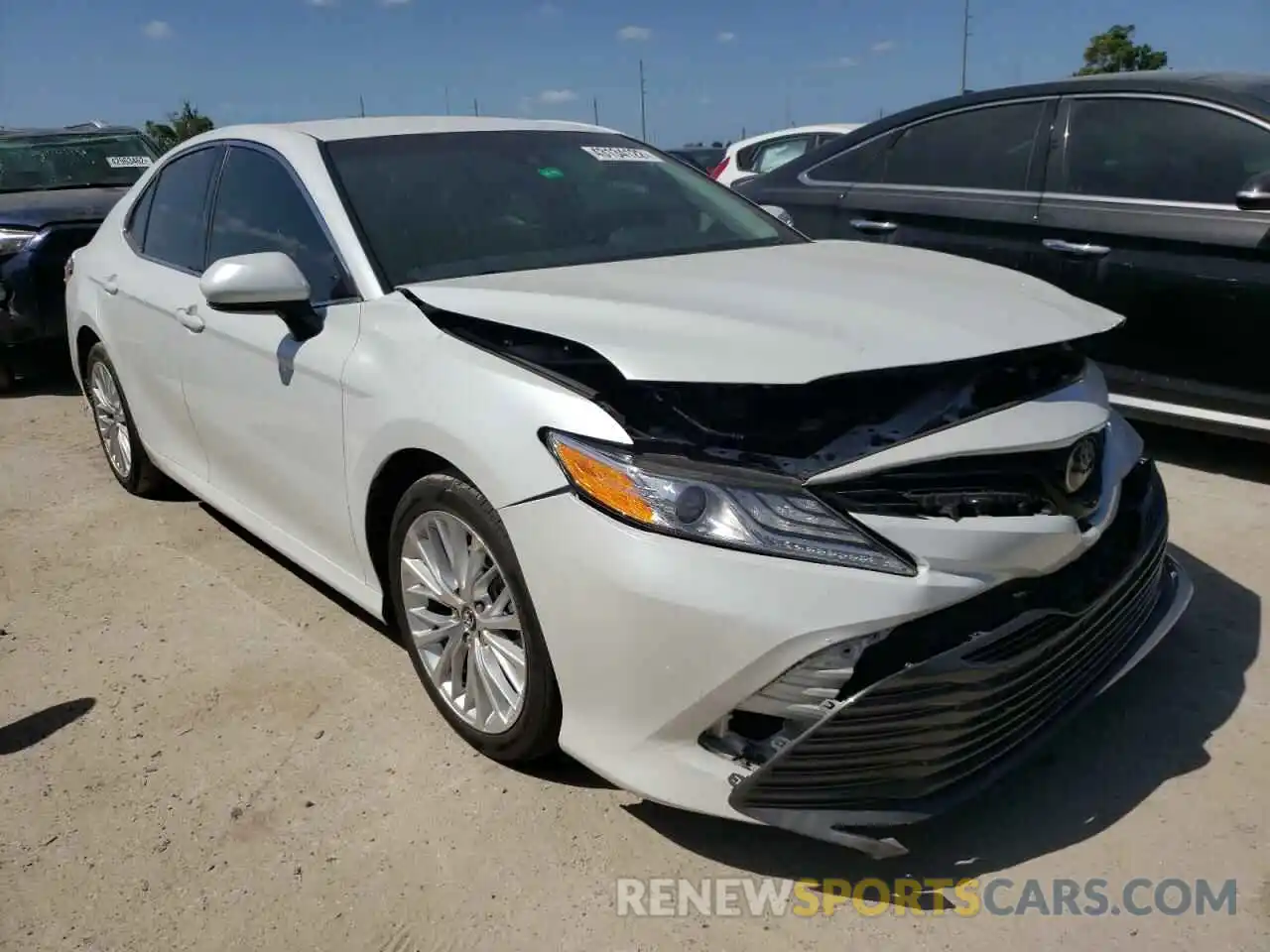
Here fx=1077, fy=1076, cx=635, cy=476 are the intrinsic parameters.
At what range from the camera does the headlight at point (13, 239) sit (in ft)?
21.9

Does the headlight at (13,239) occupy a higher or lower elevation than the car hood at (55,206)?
lower

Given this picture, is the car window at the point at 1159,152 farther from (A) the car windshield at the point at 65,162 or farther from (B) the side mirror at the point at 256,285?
(A) the car windshield at the point at 65,162

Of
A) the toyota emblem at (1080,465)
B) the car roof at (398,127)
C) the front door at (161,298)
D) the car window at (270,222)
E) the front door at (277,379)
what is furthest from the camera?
the front door at (161,298)

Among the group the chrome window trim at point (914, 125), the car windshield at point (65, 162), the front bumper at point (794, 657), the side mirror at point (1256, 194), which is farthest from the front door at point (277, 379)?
the car windshield at point (65, 162)

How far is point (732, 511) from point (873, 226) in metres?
3.42

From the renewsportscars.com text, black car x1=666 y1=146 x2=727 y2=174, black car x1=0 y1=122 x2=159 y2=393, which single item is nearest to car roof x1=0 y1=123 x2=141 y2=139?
black car x1=0 y1=122 x2=159 y2=393

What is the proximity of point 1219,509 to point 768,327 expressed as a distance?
254 cm

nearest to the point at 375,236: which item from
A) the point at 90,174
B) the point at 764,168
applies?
the point at 90,174

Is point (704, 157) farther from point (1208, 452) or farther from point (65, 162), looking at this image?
point (1208, 452)

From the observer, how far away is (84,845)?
2.50m

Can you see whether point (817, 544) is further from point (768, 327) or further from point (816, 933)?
point (816, 933)

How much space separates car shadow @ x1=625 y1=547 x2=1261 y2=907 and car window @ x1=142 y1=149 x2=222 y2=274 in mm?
2606

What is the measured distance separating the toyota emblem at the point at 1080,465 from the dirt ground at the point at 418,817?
2.35 feet

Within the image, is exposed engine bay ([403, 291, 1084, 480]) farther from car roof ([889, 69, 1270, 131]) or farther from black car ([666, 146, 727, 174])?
car roof ([889, 69, 1270, 131])
